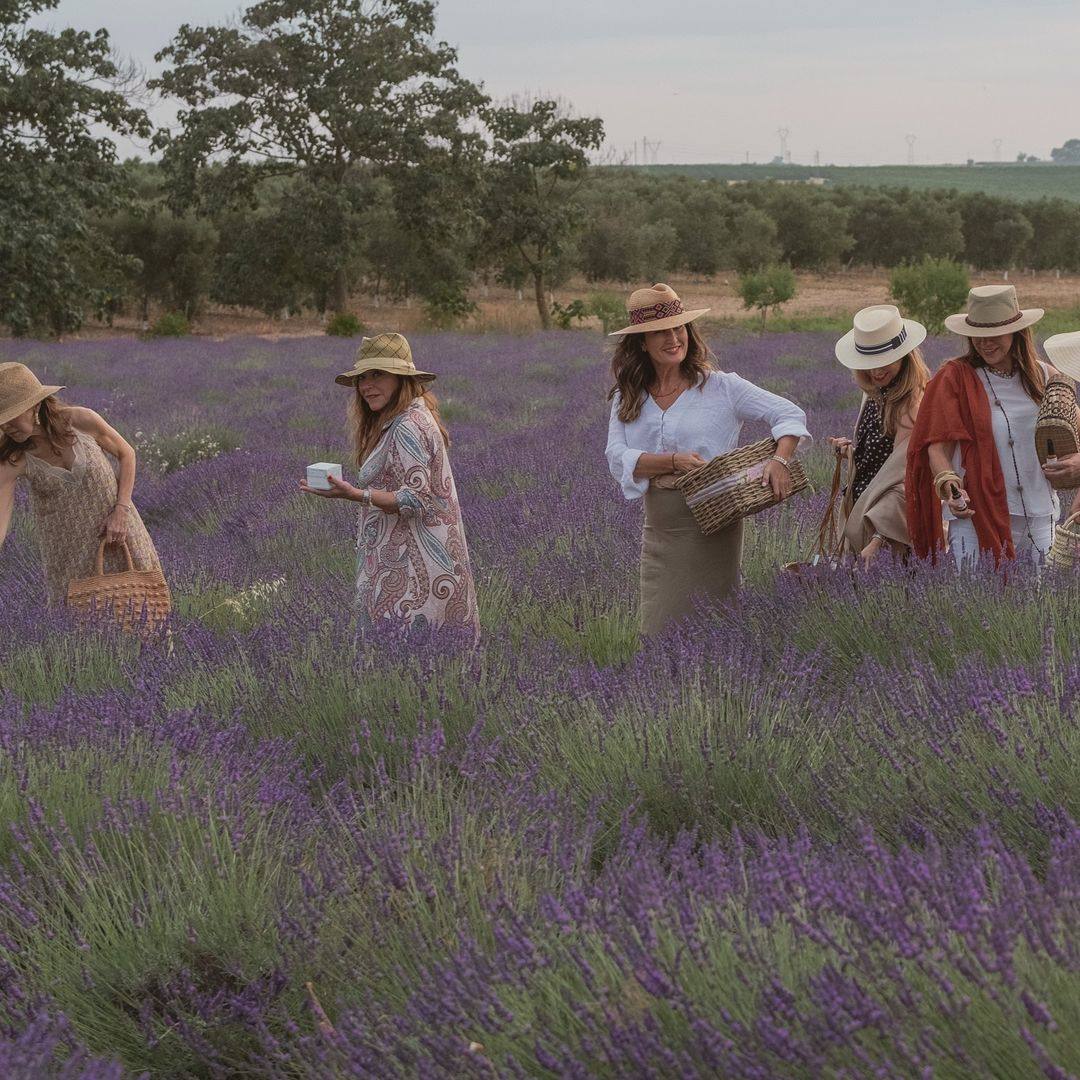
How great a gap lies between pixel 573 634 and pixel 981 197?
71.7m

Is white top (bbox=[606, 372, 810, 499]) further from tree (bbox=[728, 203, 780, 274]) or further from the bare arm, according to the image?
tree (bbox=[728, 203, 780, 274])

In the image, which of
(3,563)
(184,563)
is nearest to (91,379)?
(3,563)

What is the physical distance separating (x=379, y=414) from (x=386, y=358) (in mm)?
228

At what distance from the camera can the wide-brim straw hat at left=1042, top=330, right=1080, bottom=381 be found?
4.39 m

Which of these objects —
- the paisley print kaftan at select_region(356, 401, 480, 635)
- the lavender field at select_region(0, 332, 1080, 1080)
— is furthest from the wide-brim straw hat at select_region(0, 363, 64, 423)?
the paisley print kaftan at select_region(356, 401, 480, 635)

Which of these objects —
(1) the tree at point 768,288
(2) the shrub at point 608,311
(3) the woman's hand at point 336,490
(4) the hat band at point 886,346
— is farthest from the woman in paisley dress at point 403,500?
(1) the tree at point 768,288

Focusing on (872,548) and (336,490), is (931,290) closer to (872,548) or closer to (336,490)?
(872,548)

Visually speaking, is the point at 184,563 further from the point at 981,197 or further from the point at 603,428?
the point at 981,197

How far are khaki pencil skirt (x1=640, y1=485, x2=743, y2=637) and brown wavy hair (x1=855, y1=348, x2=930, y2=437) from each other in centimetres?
72

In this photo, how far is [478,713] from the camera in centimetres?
352

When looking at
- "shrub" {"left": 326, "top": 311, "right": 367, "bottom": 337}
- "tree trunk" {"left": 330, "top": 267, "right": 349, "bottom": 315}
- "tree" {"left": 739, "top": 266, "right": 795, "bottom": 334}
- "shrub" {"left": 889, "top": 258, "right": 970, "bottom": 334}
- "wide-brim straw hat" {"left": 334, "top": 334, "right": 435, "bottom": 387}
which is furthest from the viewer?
"tree trunk" {"left": 330, "top": 267, "right": 349, "bottom": 315}

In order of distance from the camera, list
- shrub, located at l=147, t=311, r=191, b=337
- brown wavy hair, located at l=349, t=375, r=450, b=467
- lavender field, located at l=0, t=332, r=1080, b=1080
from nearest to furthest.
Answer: lavender field, located at l=0, t=332, r=1080, b=1080 < brown wavy hair, located at l=349, t=375, r=450, b=467 < shrub, located at l=147, t=311, r=191, b=337

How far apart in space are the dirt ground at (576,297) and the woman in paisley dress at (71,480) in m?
26.3

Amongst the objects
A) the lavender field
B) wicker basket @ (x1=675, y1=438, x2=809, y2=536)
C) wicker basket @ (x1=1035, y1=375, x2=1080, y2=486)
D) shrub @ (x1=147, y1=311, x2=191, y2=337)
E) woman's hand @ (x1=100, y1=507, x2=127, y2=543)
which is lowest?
the lavender field
